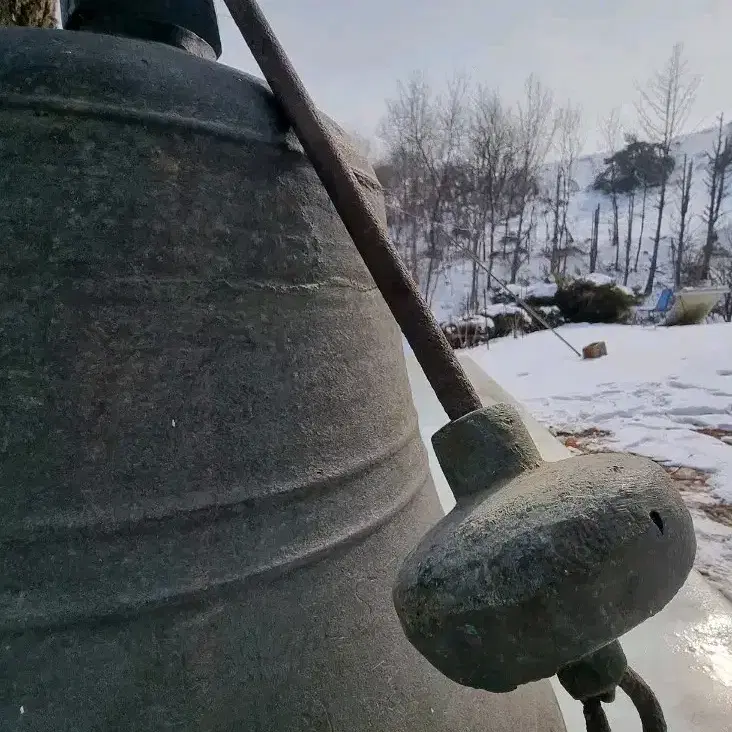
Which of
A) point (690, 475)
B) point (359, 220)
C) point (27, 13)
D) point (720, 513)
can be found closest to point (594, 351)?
point (690, 475)

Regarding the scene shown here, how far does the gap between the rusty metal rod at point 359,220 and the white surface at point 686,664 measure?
0.90 metres

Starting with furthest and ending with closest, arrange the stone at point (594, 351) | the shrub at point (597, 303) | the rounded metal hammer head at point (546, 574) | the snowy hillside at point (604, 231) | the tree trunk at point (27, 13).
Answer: the snowy hillside at point (604, 231) → the shrub at point (597, 303) → the stone at point (594, 351) → the tree trunk at point (27, 13) → the rounded metal hammer head at point (546, 574)

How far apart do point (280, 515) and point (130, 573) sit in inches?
5.6

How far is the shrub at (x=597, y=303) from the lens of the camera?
30.2 feet

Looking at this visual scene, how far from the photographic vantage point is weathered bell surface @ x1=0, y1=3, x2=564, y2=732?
52 centimetres

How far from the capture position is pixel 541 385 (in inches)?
204

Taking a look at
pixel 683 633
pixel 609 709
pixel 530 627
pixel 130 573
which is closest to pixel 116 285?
pixel 130 573

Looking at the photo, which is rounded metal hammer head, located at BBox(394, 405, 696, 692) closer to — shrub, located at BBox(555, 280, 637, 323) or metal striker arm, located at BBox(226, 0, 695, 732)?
metal striker arm, located at BBox(226, 0, 695, 732)

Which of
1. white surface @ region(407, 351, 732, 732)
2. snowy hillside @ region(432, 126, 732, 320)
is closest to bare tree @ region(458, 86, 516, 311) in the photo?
snowy hillside @ region(432, 126, 732, 320)

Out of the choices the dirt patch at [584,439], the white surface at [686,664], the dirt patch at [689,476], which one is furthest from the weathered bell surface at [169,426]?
the dirt patch at [584,439]

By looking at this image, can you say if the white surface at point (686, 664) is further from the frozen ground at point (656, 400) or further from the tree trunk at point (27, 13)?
the tree trunk at point (27, 13)

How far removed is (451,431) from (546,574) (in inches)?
6.4

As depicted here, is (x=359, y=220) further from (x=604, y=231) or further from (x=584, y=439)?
(x=604, y=231)

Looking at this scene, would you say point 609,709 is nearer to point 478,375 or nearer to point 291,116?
point 291,116
